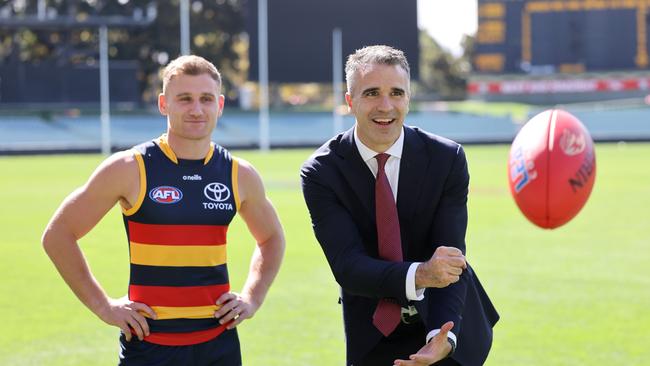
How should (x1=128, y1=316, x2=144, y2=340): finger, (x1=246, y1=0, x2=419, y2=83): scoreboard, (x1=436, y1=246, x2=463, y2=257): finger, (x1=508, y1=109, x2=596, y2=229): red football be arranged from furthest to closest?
(x1=246, y1=0, x2=419, y2=83): scoreboard → (x1=508, y1=109, x2=596, y2=229): red football → (x1=128, y1=316, x2=144, y2=340): finger → (x1=436, y1=246, x2=463, y2=257): finger

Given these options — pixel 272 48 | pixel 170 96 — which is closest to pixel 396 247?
pixel 170 96

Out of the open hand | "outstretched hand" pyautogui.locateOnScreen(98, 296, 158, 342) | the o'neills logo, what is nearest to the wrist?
the open hand

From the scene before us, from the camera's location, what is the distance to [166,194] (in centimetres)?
461

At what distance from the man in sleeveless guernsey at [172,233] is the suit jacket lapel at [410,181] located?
0.81 meters

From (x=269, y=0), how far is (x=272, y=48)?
231 cm

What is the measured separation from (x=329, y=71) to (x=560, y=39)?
11255 millimetres

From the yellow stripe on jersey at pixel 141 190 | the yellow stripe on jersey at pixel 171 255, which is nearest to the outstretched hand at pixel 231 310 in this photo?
the yellow stripe on jersey at pixel 171 255

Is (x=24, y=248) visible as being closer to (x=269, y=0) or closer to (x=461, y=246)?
(x=461, y=246)

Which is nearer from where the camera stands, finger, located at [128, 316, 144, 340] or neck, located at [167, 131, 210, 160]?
finger, located at [128, 316, 144, 340]

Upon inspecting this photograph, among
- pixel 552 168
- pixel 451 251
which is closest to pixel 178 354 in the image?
pixel 451 251

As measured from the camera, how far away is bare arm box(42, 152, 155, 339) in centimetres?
462

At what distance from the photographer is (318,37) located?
53.6 metres

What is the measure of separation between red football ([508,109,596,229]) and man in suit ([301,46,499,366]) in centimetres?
269

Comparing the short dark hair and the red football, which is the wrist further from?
the red football
